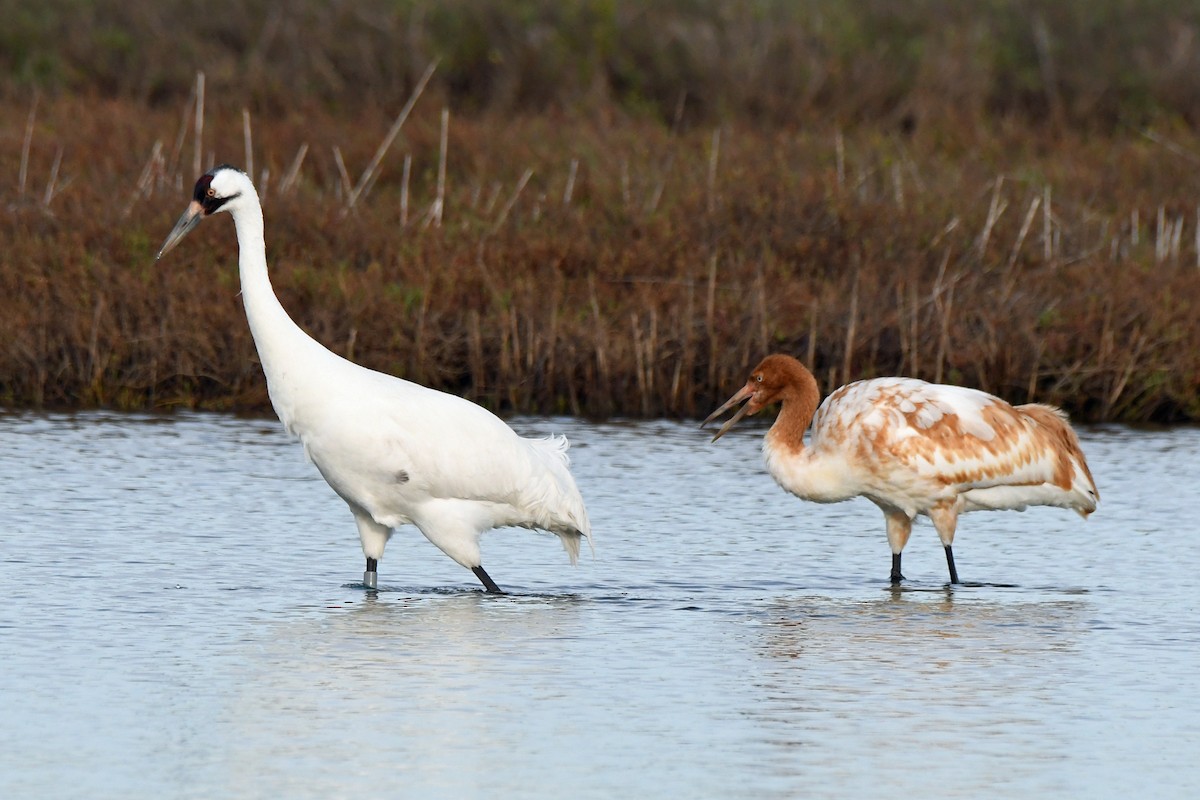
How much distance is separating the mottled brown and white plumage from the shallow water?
32 cm

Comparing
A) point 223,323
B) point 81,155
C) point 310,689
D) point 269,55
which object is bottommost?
point 310,689

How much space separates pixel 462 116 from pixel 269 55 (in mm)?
2882

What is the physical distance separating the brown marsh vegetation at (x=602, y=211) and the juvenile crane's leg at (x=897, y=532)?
4176 mm

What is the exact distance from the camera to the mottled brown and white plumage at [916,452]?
8.80 meters

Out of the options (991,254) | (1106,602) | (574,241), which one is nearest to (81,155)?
(574,241)

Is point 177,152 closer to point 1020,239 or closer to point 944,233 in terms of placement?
point 944,233

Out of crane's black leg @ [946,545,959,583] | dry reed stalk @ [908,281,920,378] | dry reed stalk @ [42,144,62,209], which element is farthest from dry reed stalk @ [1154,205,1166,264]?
dry reed stalk @ [42,144,62,209]

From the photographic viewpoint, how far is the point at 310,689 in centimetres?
641

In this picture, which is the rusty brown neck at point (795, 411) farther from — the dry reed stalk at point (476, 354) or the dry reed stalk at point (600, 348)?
the dry reed stalk at point (476, 354)

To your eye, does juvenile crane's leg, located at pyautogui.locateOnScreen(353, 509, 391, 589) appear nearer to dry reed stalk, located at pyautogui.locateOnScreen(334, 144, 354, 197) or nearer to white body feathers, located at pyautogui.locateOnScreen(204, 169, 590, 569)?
white body feathers, located at pyautogui.locateOnScreen(204, 169, 590, 569)

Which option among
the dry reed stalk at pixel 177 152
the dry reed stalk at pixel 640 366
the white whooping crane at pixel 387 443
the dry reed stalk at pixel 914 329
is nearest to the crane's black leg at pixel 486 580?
the white whooping crane at pixel 387 443

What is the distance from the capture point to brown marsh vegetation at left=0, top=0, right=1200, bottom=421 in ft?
44.3

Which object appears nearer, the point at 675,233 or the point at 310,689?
the point at 310,689

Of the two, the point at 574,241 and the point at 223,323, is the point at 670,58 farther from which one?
the point at 223,323
